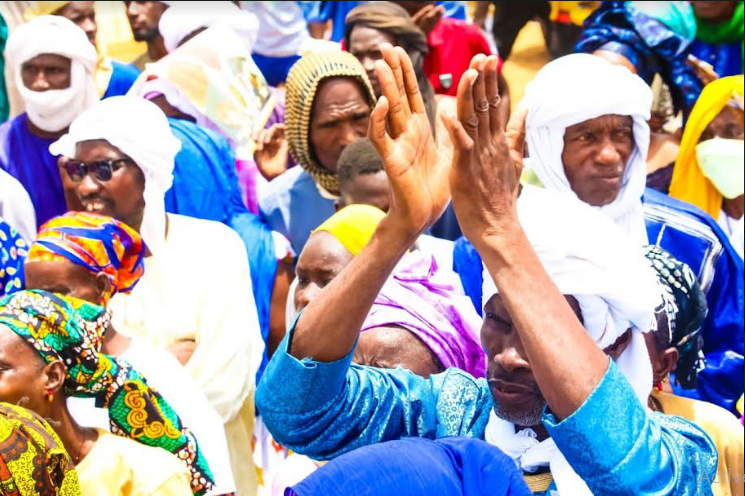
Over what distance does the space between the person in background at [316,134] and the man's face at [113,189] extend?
970 mm

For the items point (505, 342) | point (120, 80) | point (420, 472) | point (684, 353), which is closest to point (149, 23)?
point (120, 80)

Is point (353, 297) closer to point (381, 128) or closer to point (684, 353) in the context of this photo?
point (381, 128)

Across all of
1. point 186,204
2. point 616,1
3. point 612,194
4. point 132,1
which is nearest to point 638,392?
point 612,194

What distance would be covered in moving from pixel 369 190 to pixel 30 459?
2.15m

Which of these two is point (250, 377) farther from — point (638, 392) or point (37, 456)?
point (638, 392)

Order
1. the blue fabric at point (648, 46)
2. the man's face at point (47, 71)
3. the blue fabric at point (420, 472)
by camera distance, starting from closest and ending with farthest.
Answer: the blue fabric at point (420, 472) < the man's face at point (47, 71) < the blue fabric at point (648, 46)

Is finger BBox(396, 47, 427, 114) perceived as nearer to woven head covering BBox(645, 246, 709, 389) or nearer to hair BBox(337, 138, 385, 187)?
woven head covering BBox(645, 246, 709, 389)

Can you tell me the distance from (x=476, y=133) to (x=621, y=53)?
392 cm

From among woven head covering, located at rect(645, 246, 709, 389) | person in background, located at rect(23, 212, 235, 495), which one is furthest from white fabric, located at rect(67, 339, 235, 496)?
woven head covering, located at rect(645, 246, 709, 389)

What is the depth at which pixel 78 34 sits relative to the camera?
6.09 metres

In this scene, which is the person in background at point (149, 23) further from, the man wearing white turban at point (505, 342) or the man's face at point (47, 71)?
the man wearing white turban at point (505, 342)

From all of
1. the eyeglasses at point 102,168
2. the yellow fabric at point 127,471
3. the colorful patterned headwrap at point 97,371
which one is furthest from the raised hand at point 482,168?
the eyeglasses at point 102,168

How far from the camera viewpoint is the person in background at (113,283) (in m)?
4.19

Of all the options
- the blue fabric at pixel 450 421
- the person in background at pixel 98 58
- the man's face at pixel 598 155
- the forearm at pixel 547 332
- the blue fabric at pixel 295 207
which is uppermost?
the forearm at pixel 547 332
